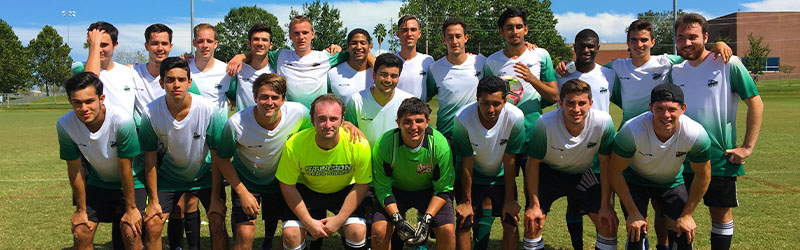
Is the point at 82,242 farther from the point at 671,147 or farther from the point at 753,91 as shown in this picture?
the point at 753,91

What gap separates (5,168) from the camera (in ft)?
37.1

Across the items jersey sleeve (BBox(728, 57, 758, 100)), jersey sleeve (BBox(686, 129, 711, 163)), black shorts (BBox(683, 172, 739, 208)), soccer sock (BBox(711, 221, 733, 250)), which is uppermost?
jersey sleeve (BBox(728, 57, 758, 100))

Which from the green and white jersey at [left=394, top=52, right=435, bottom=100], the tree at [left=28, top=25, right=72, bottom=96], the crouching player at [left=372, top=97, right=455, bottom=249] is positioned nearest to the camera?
the crouching player at [left=372, top=97, right=455, bottom=249]

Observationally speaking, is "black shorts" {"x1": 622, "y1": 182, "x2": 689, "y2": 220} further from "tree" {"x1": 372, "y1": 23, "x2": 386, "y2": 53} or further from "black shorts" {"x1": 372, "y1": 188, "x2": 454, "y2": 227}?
"tree" {"x1": 372, "y1": 23, "x2": 386, "y2": 53}

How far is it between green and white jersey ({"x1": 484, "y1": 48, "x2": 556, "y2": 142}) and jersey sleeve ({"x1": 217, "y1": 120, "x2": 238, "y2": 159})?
250cm

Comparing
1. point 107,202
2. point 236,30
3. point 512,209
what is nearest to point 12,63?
point 236,30

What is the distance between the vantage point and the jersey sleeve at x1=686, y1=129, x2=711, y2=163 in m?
4.20

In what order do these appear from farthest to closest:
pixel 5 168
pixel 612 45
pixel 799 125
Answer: pixel 612 45
pixel 799 125
pixel 5 168

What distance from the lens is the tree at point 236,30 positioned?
63.6m

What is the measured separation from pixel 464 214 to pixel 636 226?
4.34ft

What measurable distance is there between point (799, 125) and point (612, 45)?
72207 millimetres

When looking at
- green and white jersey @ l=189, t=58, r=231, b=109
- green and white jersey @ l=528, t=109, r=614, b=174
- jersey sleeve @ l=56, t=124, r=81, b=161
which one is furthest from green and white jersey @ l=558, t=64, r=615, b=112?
jersey sleeve @ l=56, t=124, r=81, b=161

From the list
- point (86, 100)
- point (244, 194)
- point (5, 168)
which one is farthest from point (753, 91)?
point (5, 168)

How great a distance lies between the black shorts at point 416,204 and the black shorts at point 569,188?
0.83 m
